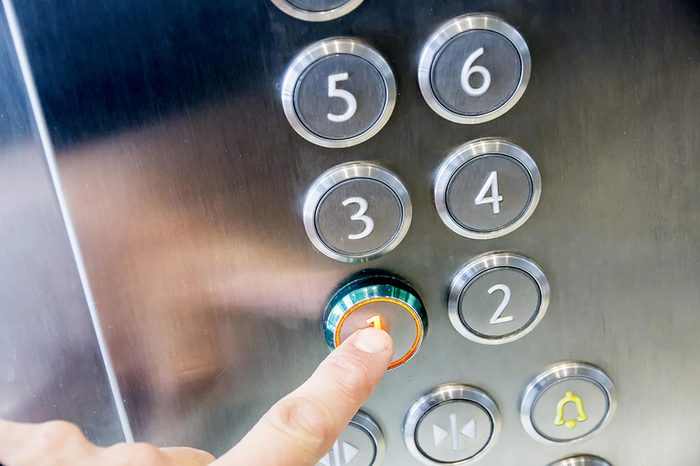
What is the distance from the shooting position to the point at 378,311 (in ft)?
1.06

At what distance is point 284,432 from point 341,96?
0.51 ft

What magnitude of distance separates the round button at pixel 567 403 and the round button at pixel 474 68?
0.16m

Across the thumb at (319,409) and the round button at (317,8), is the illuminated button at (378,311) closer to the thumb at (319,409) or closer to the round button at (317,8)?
the thumb at (319,409)

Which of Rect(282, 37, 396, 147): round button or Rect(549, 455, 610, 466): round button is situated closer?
Rect(282, 37, 396, 147): round button

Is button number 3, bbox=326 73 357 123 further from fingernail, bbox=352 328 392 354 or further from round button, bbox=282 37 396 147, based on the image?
fingernail, bbox=352 328 392 354

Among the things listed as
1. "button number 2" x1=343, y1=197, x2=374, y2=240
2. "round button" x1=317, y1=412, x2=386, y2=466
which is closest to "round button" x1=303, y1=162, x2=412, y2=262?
"button number 2" x1=343, y1=197, x2=374, y2=240

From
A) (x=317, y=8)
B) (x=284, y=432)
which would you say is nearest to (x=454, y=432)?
(x=284, y=432)

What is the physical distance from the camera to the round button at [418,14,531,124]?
0.28 metres

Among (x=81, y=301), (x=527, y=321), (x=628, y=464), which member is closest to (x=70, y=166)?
(x=81, y=301)

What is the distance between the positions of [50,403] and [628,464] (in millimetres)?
339

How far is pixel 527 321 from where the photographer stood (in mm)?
344

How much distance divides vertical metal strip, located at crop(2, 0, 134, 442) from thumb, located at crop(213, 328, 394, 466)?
7 cm

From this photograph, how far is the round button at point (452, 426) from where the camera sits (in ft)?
1.16

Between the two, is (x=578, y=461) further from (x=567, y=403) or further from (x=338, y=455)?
(x=338, y=455)
